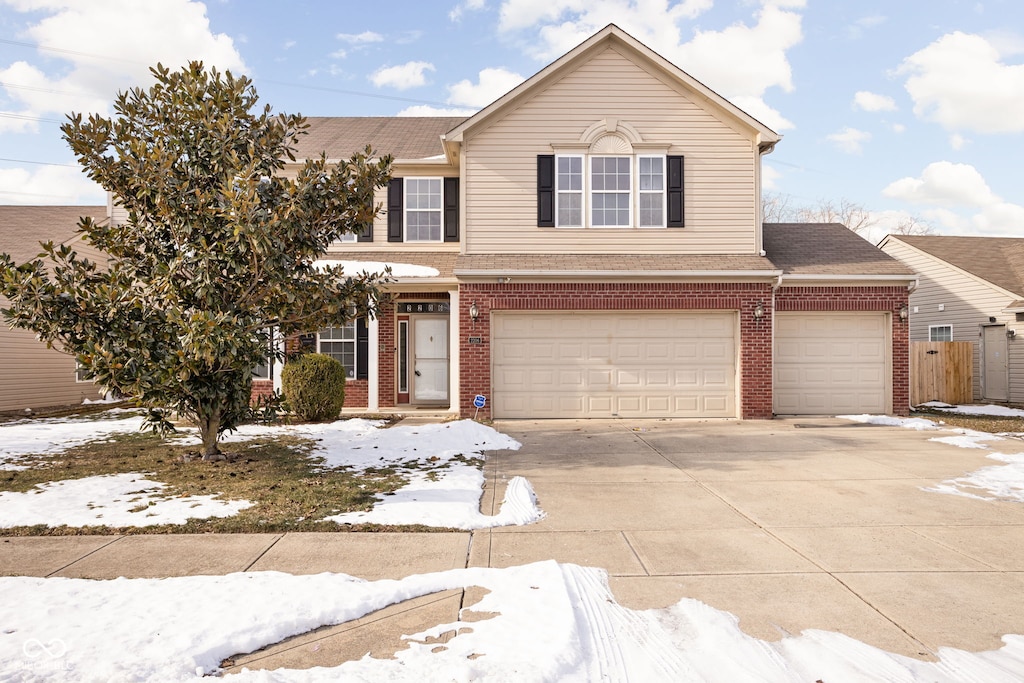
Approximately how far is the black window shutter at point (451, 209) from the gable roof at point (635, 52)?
5.24ft

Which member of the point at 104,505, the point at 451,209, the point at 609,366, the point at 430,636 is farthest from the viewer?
the point at 451,209

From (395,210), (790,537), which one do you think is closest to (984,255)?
(395,210)

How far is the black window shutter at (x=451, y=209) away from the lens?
15.0 m

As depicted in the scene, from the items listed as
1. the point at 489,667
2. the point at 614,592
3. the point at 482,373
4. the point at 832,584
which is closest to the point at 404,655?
the point at 489,667

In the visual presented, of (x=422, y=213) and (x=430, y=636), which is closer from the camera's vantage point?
(x=430, y=636)

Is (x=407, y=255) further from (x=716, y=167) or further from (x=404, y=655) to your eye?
(x=404, y=655)

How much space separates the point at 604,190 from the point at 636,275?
6.67ft

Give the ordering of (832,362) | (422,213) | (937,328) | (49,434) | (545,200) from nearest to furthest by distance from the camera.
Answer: (49,434)
(545,200)
(832,362)
(422,213)
(937,328)

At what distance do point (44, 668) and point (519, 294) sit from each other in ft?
34.8

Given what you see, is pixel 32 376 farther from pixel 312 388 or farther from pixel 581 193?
pixel 581 193

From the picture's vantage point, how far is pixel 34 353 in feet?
52.3

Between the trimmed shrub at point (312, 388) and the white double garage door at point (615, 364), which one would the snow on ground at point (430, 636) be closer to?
the trimmed shrub at point (312, 388)

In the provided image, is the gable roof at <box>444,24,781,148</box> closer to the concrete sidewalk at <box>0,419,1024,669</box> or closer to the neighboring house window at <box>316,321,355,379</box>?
the neighboring house window at <box>316,321,355,379</box>

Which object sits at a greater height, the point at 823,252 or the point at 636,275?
the point at 823,252
